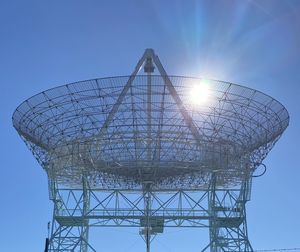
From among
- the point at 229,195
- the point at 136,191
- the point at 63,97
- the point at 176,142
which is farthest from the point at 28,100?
the point at 229,195

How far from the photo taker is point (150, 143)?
6047 cm

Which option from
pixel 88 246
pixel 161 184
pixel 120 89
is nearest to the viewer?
pixel 120 89

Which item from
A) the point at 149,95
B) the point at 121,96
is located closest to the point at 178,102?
the point at 149,95

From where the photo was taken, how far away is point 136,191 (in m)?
71.4

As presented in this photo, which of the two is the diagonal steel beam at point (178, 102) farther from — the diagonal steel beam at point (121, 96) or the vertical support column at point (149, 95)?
the vertical support column at point (149, 95)

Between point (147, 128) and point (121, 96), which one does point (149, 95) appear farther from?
point (147, 128)

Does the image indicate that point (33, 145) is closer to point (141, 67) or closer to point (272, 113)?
point (141, 67)

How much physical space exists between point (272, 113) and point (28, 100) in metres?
22.5

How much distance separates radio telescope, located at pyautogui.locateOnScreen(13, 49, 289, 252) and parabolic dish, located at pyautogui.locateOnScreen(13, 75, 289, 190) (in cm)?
10

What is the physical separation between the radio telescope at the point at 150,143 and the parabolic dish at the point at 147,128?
95mm

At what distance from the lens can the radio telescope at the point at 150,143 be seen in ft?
183

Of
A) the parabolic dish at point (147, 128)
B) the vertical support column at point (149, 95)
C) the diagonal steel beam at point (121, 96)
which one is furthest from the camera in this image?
the parabolic dish at point (147, 128)

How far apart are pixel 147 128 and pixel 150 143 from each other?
2457mm

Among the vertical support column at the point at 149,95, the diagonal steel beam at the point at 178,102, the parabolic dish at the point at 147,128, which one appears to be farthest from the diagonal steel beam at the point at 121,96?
the diagonal steel beam at the point at 178,102
